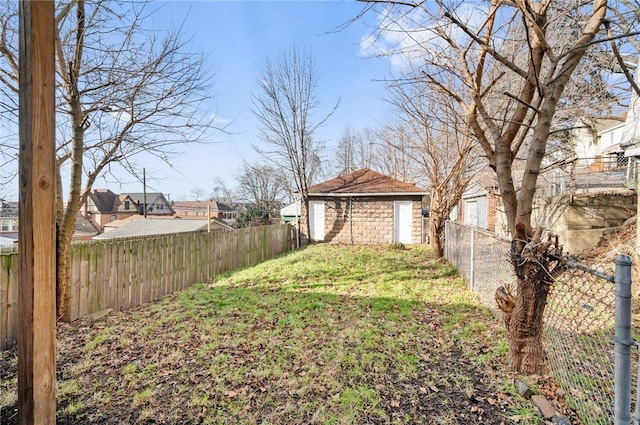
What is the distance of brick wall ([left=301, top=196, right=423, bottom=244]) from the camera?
47.3 feet

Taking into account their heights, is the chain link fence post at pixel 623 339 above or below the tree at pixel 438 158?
below

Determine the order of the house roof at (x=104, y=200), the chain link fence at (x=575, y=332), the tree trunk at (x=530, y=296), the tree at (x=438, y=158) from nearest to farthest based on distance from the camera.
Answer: the chain link fence at (x=575, y=332), the tree trunk at (x=530, y=296), the tree at (x=438, y=158), the house roof at (x=104, y=200)

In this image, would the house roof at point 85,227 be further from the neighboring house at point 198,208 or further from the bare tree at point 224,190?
the neighboring house at point 198,208

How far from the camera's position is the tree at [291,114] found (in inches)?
559

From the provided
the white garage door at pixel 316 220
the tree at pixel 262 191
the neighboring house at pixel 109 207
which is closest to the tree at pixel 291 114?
the white garage door at pixel 316 220

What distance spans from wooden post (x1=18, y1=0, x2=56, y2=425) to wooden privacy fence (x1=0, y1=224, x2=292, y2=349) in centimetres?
344

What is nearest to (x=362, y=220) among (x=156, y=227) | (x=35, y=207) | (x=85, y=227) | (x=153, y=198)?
(x=156, y=227)

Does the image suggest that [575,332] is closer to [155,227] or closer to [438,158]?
[438,158]

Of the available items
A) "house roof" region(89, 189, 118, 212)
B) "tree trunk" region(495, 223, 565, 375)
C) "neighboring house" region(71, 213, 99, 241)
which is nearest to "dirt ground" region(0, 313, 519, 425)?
"tree trunk" region(495, 223, 565, 375)

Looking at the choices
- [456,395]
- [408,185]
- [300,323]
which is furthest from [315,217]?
[456,395]

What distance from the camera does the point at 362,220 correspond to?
578 inches

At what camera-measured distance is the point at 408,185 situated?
1488 centimetres

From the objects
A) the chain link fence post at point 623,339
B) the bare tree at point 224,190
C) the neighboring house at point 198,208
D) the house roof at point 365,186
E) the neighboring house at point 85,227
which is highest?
the bare tree at point 224,190

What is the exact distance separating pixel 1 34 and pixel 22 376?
4.35 m
